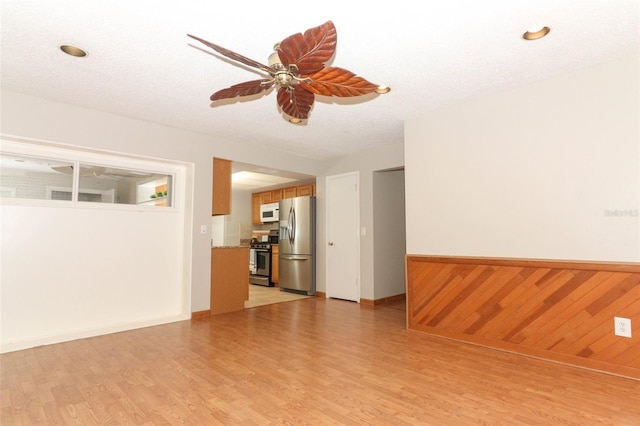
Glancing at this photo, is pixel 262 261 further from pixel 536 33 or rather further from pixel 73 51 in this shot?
pixel 536 33

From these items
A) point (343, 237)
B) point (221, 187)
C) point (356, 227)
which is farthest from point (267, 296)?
point (221, 187)

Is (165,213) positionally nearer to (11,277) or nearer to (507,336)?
(11,277)

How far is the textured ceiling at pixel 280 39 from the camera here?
219 centimetres

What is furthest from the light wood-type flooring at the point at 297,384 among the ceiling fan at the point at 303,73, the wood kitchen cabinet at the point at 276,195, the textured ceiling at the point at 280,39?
the wood kitchen cabinet at the point at 276,195

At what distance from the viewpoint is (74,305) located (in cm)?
379

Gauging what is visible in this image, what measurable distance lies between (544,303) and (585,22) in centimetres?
218

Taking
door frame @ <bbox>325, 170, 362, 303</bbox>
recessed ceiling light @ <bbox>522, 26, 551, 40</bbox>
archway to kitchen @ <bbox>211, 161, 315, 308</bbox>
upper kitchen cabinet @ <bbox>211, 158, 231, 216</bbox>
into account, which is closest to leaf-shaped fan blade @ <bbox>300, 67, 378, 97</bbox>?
recessed ceiling light @ <bbox>522, 26, 551, 40</bbox>

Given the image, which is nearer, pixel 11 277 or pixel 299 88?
pixel 299 88

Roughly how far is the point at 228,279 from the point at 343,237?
2.05 m

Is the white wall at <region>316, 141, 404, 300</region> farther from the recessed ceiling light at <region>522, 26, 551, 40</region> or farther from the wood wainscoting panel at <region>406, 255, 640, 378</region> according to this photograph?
the recessed ceiling light at <region>522, 26, 551, 40</region>

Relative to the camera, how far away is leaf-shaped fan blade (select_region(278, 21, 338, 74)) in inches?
70.2

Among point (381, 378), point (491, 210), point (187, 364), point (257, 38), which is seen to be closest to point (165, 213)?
point (187, 364)

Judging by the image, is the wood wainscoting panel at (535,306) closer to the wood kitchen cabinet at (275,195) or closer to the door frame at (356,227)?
the door frame at (356,227)

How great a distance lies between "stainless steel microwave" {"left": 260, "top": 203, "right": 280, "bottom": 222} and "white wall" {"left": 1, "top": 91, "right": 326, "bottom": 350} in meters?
2.46
